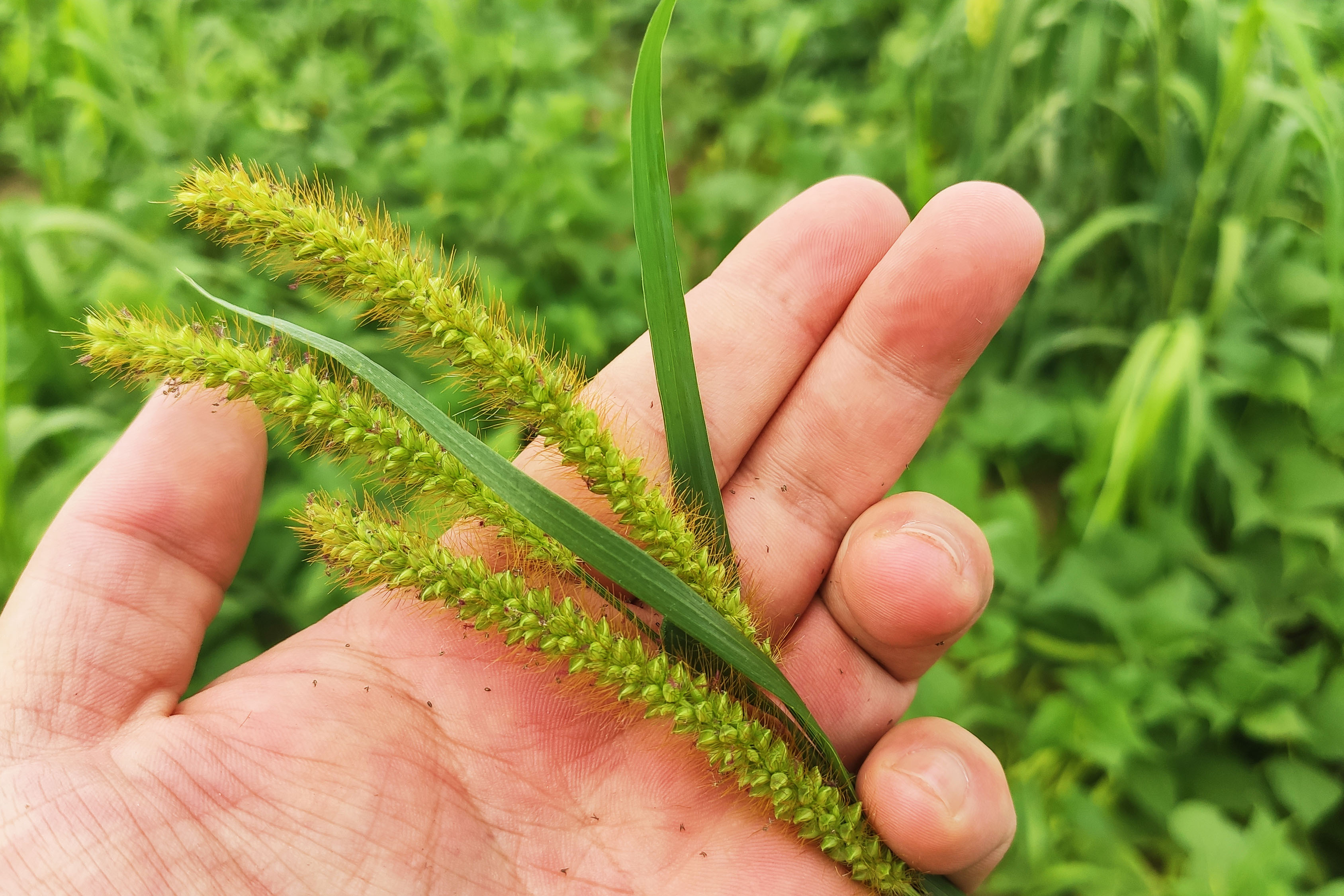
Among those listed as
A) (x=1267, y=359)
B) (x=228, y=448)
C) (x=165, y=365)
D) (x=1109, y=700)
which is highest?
(x=165, y=365)

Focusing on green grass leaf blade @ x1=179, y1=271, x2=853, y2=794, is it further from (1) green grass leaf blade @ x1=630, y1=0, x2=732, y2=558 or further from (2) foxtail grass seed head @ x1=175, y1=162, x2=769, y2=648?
(1) green grass leaf blade @ x1=630, y1=0, x2=732, y2=558

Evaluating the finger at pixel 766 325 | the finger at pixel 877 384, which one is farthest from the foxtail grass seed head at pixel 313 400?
the finger at pixel 877 384

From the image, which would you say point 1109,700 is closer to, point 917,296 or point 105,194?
point 917,296

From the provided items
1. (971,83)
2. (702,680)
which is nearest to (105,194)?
(702,680)

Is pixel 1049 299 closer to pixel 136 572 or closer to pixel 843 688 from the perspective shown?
pixel 843 688

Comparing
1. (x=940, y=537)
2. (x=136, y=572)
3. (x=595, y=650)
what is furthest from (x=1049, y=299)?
(x=136, y=572)

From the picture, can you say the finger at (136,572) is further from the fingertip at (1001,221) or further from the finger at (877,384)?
the fingertip at (1001,221)

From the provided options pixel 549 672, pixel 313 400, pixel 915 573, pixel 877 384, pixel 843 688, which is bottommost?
pixel 843 688
